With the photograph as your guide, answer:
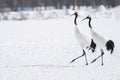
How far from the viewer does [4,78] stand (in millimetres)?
6934

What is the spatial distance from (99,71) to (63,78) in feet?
3.51

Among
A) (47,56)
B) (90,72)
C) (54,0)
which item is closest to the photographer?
(90,72)

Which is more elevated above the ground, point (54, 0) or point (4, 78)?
point (4, 78)

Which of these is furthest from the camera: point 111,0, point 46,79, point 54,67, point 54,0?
point 54,0

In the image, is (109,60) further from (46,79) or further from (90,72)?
(46,79)

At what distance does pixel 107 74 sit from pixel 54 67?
151 cm

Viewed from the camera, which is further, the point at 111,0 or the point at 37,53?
the point at 111,0

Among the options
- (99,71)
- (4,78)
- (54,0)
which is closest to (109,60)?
(99,71)

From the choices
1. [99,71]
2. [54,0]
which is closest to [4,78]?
[99,71]

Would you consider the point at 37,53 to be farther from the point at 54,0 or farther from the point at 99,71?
the point at 54,0

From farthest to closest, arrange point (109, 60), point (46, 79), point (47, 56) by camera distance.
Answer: point (47, 56), point (109, 60), point (46, 79)

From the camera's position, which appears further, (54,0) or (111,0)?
(54,0)

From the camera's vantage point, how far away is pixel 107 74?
716cm

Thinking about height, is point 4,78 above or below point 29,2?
above
